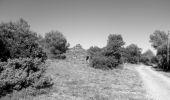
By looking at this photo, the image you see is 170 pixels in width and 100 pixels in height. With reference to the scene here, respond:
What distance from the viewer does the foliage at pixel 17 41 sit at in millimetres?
9062

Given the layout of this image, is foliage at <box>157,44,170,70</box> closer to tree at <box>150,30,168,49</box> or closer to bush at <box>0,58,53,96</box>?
tree at <box>150,30,168,49</box>

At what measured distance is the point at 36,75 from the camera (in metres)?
9.55

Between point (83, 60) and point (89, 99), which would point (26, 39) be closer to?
point (89, 99)

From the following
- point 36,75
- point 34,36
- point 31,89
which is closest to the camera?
point 31,89

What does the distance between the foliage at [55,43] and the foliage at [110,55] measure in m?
24.6

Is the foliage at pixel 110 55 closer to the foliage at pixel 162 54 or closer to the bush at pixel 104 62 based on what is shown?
the bush at pixel 104 62

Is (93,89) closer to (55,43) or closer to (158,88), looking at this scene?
(158,88)

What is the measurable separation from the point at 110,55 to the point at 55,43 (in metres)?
27.1

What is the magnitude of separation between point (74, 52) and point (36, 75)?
40.8 metres

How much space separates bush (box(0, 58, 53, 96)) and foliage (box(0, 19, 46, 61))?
0.58 metres

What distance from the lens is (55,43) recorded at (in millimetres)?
54750

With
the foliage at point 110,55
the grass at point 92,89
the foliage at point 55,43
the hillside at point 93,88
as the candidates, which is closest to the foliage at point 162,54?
the foliage at point 110,55

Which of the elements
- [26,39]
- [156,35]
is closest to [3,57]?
[26,39]

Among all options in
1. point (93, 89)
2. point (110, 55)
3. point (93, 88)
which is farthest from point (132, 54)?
point (93, 89)
